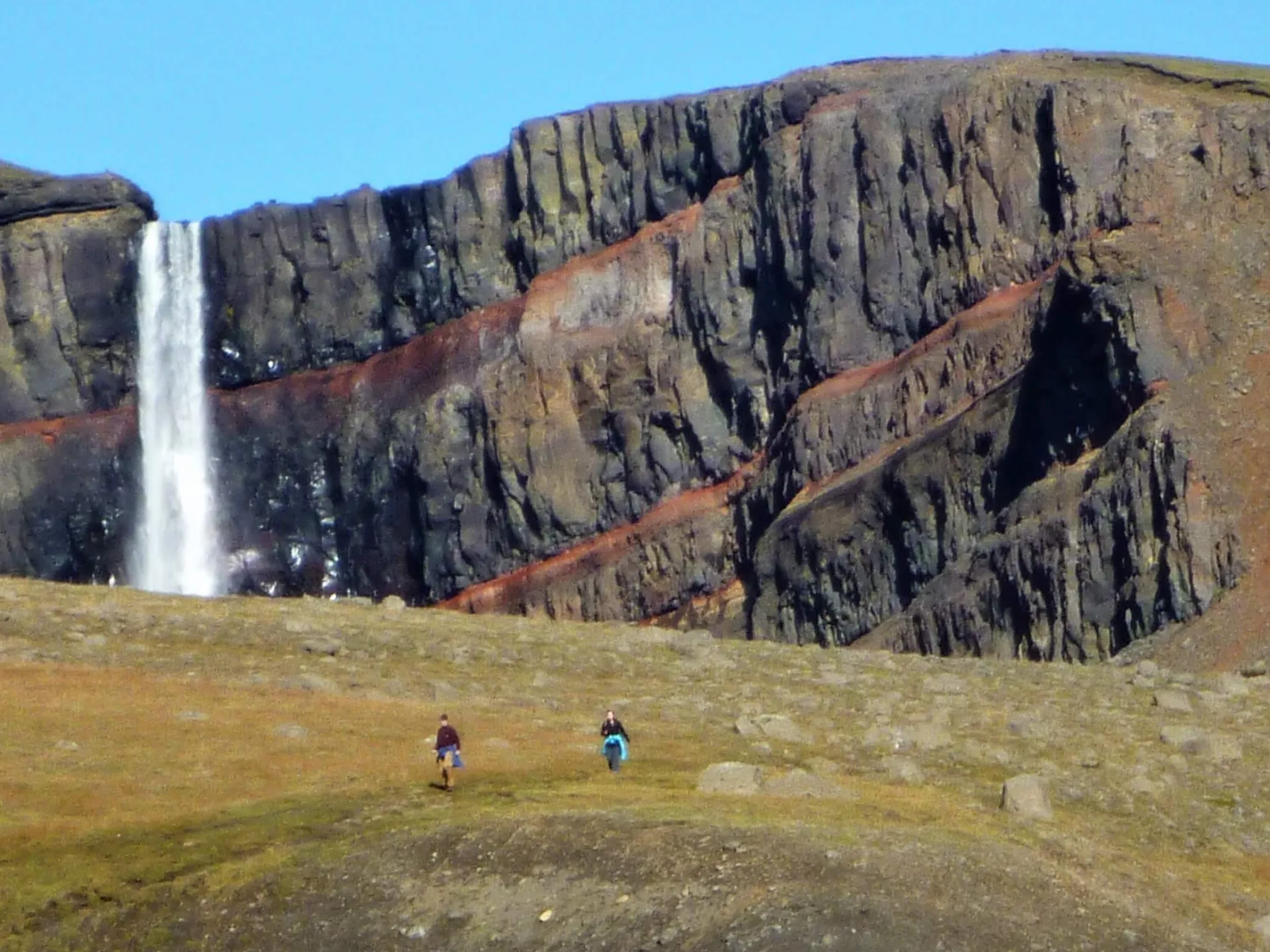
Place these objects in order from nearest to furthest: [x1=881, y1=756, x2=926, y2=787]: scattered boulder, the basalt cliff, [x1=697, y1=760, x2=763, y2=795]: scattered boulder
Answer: [x1=697, y1=760, x2=763, y2=795]: scattered boulder < [x1=881, y1=756, x2=926, y2=787]: scattered boulder < the basalt cliff

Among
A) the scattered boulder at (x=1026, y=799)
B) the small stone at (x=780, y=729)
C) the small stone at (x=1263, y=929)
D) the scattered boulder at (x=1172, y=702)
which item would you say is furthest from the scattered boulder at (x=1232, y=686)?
the small stone at (x=1263, y=929)

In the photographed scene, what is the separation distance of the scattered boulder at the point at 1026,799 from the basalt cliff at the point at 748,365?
2819 centimetres

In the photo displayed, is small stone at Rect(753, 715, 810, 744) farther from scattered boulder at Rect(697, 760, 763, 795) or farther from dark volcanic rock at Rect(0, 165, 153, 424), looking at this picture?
dark volcanic rock at Rect(0, 165, 153, 424)

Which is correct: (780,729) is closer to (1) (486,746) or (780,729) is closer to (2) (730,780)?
(1) (486,746)

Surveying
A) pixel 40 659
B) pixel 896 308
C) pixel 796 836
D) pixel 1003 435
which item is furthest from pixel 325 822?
pixel 896 308

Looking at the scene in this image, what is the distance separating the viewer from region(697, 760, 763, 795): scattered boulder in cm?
4162

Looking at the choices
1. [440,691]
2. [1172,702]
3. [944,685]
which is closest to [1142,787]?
[1172,702]

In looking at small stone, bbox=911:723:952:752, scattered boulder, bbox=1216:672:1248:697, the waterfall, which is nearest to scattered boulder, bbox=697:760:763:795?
small stone, bbox=911:723:952:752

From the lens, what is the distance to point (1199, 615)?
7038 centimetres

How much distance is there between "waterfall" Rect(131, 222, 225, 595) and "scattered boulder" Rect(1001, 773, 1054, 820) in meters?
72.3

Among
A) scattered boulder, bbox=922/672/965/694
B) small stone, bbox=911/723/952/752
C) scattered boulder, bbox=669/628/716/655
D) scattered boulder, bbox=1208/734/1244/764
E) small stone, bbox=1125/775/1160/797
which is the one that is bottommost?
scattered boulder, bbox=1208/734/1244/764

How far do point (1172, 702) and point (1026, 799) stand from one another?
14.1 metres

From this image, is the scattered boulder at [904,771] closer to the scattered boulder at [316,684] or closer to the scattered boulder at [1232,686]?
the scattered boulder at [316,684]

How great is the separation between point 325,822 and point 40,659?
54.9 feet
